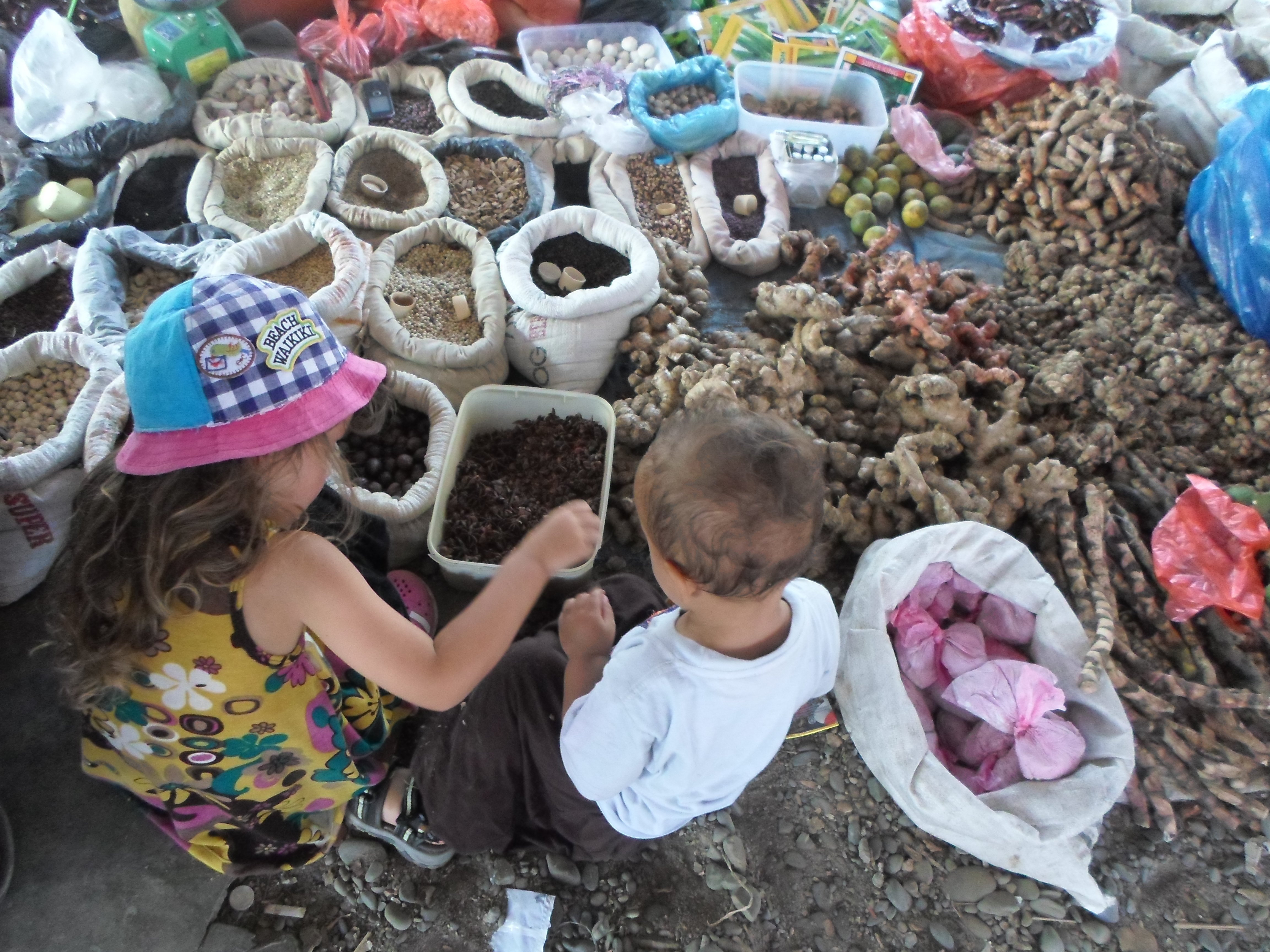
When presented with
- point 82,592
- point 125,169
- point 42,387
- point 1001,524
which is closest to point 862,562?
point 1001,524

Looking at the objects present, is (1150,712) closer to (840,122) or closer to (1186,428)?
(1186,428)

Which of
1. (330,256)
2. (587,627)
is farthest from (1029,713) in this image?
(330,256)

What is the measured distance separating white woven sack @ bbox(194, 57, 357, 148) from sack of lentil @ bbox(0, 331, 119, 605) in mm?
1205

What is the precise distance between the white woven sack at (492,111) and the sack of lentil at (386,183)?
30 centimetres

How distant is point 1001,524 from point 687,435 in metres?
1.68

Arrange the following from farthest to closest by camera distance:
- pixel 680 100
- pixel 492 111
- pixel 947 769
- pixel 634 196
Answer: pixel 680 100 → pixel 492 111 → pixel 634 196 → pixel 947 769

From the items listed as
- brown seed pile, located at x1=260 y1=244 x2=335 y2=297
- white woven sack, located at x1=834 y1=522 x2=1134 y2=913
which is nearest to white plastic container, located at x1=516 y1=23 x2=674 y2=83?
brown seed pile, located at x1=260 y1=244 x2=335 y2=297

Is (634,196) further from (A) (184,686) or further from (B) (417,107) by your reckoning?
(A) (184,686)

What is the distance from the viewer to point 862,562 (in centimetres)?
227

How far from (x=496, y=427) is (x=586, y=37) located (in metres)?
2.45

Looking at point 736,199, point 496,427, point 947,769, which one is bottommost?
point 947,769

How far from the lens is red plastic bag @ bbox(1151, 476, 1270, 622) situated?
2.18 metres

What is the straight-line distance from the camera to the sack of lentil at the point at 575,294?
262cm

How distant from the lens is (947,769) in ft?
6.19
